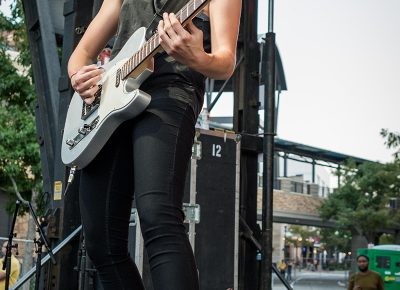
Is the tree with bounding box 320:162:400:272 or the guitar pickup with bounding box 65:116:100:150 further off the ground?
the tree with bounding box 320:162:400:272

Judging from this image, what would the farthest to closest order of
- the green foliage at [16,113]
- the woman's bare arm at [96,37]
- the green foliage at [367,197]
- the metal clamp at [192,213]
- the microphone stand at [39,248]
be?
the green foliage at [367,197]
the green foliage at [16,113]
the metal clamp at [192,213]
the microphone stand at [39,248]
the woman's bare arm at [96,37]

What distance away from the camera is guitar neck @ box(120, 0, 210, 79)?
1.48 meters

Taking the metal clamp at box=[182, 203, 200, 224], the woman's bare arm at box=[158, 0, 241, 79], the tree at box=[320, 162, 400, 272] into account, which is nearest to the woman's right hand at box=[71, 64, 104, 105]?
the woman's bare arm at box=[158, 0, 241, 79]

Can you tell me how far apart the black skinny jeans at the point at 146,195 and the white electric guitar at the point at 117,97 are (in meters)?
0.04

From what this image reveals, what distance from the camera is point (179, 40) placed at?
1491 millimetres

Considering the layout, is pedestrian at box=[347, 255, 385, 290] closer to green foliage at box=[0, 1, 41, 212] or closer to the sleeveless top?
green foliage at box=[0, 1, 41, 212]

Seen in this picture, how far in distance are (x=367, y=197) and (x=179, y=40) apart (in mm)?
34588

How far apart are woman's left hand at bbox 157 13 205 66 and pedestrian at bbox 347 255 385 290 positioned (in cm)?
1029

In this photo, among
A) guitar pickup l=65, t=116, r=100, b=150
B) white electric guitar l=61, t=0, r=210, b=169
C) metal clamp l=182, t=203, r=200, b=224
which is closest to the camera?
white electric guitar l=61, t=0, r=210, b=169

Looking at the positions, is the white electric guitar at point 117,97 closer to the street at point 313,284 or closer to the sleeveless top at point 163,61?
the sleeveless top at point 163,61

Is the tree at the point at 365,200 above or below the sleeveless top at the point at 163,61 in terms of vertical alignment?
above

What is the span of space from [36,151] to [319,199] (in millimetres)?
32276

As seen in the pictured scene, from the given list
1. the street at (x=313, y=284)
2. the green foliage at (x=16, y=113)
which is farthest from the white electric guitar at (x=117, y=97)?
the street at (x=313, y=284)

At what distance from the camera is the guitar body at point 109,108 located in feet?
5.31
